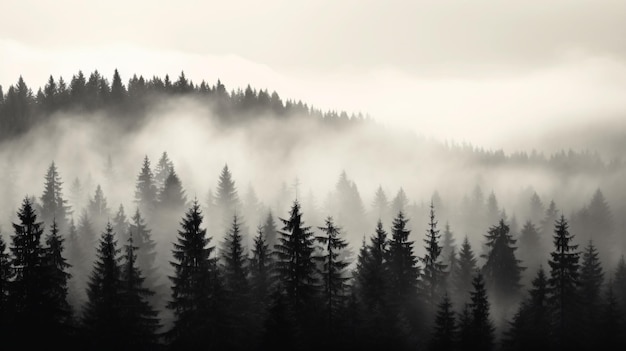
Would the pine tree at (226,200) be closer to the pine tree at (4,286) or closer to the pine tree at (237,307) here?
the pine tree at (237,307)

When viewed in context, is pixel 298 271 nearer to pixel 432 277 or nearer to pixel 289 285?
pixel 289 285

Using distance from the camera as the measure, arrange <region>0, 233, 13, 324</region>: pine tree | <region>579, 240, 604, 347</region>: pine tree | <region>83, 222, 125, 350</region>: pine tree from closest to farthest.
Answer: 1. <region>0, 233, 13, 324</region>: pine tree
2. <region>83, 222, 125, 350</region>: pine tree
3. <region>579, 240, 604, 347</region>: pine tree

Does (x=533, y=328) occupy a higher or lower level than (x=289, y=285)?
lower

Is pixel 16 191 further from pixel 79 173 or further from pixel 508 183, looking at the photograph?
pixel 508 183

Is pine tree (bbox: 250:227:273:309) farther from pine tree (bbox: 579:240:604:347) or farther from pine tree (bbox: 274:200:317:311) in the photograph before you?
pine tree (bbox: 579:240:604:347)

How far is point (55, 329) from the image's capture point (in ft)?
113

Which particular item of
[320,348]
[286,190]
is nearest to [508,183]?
[286,190]

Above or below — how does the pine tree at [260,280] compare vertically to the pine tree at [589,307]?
above

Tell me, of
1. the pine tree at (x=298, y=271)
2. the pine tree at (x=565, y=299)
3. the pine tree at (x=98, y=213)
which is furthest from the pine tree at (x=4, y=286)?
the pine tree at (x=98, y=213)

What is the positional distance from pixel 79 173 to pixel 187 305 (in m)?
118

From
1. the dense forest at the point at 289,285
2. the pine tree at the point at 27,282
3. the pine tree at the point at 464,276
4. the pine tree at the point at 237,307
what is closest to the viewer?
the pine tree at the point at 27,282

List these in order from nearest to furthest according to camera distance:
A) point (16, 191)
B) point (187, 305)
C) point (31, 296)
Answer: point (31, 296), point (187, 305), point (16, 191)

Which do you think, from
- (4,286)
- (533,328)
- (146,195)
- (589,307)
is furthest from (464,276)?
(146,195)

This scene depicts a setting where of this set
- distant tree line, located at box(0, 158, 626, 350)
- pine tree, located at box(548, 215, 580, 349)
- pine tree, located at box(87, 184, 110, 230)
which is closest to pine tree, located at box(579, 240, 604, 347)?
distant tree line, located at box(0, 158, 626, 350)
